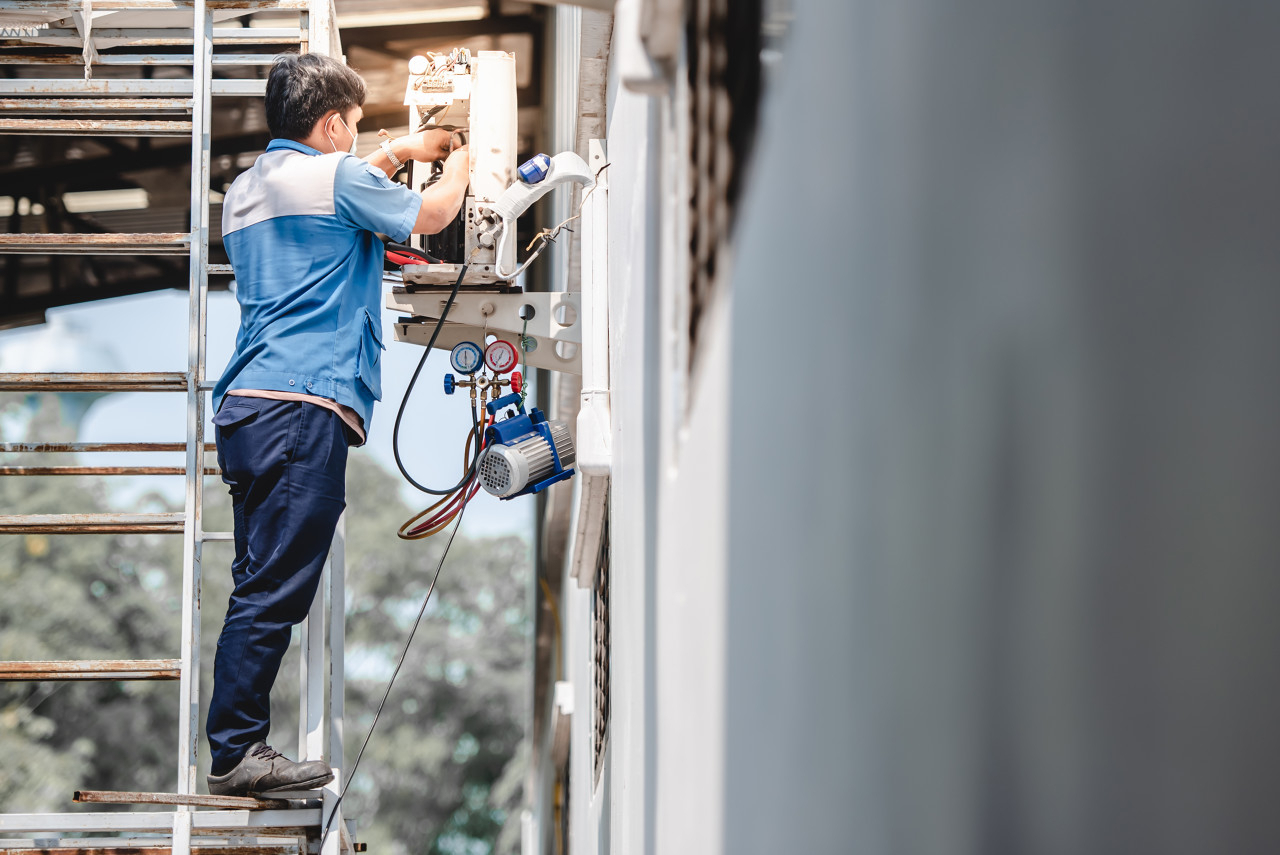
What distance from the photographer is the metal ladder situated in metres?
3.94

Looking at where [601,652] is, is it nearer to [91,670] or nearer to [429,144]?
[91,670]

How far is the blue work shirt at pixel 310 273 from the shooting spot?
3.68m

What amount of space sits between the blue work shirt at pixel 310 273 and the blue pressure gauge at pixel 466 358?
1.24 feet

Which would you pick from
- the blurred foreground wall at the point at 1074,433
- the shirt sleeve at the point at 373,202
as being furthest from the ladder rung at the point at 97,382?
the blurred foreground wall at the point at 1074,433

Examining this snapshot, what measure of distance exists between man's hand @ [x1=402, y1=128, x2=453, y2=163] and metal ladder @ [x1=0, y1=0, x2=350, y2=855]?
0.69 meters

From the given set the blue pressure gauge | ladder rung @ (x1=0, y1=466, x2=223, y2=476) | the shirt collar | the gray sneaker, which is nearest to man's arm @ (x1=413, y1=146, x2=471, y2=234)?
the shirt collar

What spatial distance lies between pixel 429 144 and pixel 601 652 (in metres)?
1.92

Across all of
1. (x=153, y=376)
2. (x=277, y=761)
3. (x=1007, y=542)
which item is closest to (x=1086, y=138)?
(x=1007, y=542)

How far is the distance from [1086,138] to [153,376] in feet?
13.3

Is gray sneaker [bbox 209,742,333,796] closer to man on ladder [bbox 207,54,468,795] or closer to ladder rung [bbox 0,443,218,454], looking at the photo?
man on ladder [bbox 207,54,468,795]

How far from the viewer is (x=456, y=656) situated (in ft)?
85.0

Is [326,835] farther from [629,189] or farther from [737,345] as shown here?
[737,345]

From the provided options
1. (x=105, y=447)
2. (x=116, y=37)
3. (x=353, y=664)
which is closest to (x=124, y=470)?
(x=105, y=447)

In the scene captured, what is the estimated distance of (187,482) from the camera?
421 centimetres
